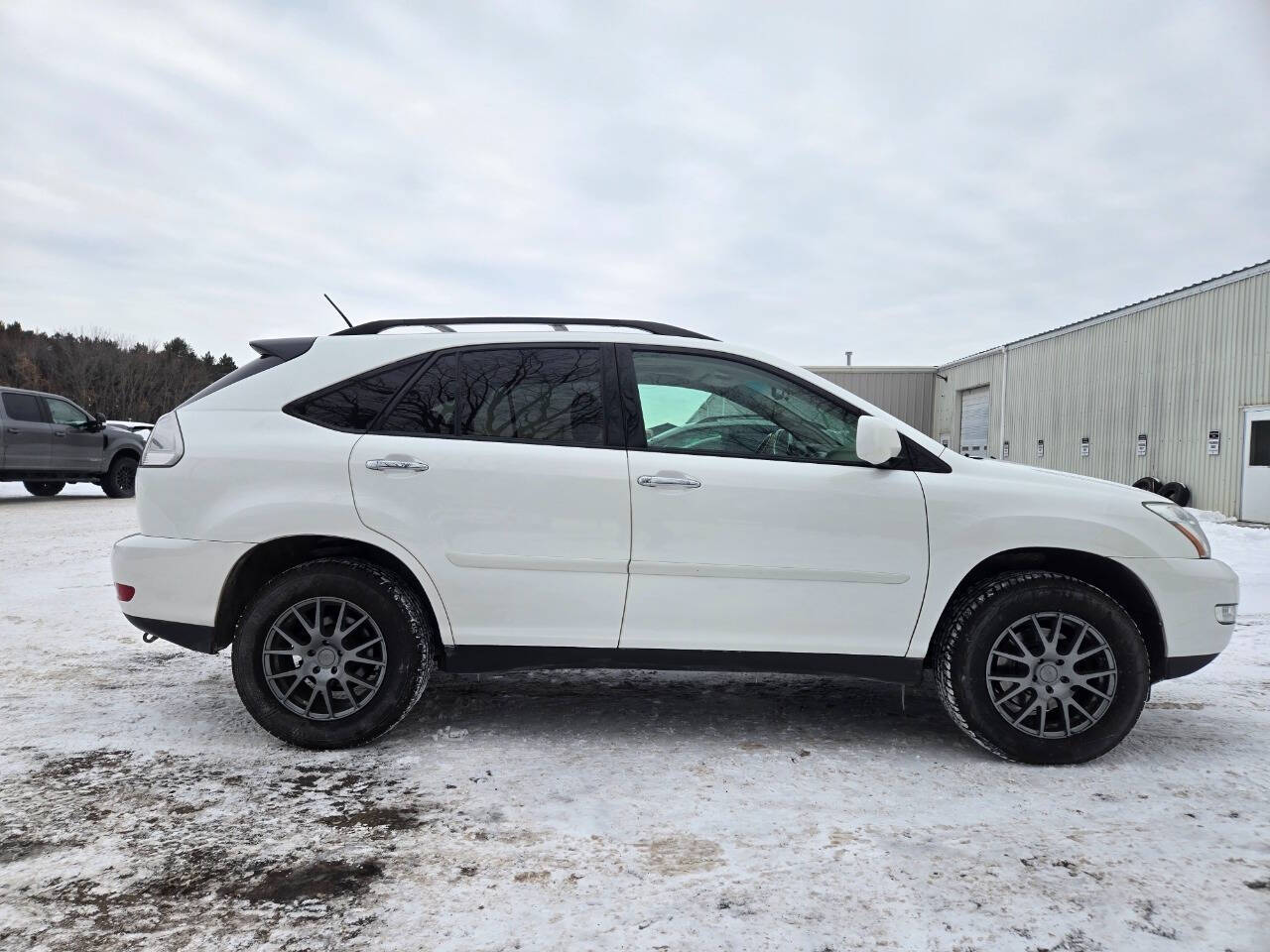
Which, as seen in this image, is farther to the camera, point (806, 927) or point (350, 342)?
point (350, 342)

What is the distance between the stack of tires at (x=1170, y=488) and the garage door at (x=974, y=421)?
286 inches

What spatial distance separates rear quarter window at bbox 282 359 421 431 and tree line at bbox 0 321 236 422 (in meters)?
54.8

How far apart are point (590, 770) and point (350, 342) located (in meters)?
2.05

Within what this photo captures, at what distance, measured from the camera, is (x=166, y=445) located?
11.2 feet

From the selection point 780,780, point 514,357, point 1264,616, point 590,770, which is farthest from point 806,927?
point 1264,616

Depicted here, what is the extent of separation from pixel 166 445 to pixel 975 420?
84.4ft

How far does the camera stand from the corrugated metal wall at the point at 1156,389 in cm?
1537

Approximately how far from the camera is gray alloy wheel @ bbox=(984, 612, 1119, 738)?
128 inches

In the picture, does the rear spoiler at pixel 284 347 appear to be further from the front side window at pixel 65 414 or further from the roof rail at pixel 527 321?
the front side window at pixel 65 414

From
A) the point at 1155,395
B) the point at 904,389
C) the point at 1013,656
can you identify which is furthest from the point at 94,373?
the point at 1013,656

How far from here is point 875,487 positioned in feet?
10.8

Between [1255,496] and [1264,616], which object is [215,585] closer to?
[1264,616]

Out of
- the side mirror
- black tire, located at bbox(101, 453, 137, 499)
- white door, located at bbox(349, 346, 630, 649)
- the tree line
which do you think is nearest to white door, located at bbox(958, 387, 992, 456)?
black tire, located at bbox(101, 453, 137, 499)

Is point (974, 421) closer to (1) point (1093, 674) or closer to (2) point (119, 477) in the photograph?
(2) point (119, 477)
